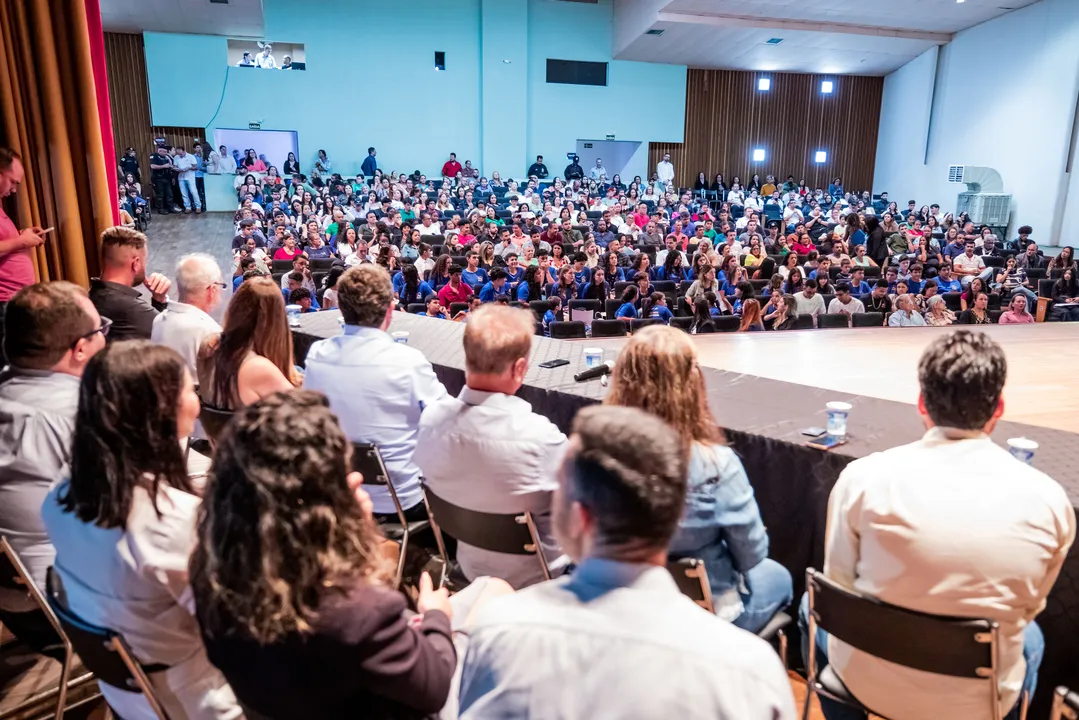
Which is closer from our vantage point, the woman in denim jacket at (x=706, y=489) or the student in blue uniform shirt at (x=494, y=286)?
the woman in denim jacket at (x=706, y=489)

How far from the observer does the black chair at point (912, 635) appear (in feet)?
4.40

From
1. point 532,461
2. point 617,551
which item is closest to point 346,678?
point 617,551

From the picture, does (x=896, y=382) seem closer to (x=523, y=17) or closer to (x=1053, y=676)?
(x=1053, y=676)

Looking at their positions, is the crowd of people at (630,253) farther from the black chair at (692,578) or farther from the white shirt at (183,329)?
the black chair at (692,578)

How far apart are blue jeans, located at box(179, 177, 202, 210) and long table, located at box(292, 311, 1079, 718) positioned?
1333cm

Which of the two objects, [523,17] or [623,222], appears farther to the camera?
[523,17]

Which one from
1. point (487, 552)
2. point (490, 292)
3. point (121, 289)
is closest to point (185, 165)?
point (490, 292)

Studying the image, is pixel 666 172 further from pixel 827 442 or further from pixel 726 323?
pixel 827 442

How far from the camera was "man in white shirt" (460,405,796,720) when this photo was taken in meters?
0.81

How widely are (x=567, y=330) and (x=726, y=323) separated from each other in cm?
136

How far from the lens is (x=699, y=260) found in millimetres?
8445

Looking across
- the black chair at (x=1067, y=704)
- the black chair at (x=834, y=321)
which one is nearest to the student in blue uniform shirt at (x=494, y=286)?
the black chair at (x=834, y=321)

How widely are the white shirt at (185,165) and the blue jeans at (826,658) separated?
1475cm

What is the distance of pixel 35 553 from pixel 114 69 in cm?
1616
